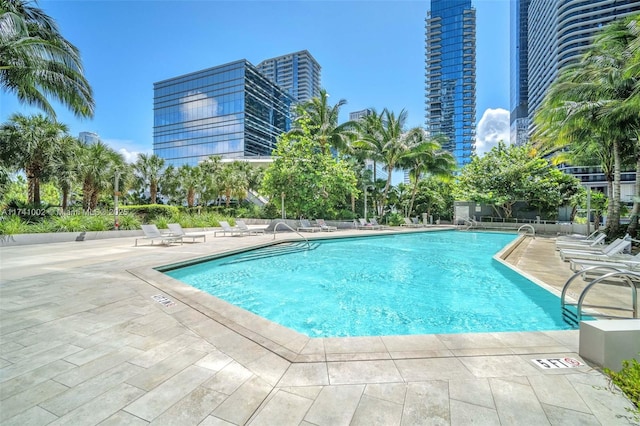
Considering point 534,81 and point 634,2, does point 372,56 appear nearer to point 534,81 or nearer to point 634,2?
point 634,2

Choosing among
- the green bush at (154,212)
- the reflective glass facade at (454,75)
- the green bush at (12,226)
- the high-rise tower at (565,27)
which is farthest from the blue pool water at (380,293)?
the reflective glass facade at (454,75)

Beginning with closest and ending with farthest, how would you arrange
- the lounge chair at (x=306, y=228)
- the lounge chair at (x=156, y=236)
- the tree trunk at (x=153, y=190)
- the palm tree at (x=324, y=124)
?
the lounge chair at (x=156, y=236)
the lounge chair at (x=306, y=228)
the palm tree at (x=324, y=124)
the tree trunk at (x=153, y=190)

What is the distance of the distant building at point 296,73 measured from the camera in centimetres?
9144

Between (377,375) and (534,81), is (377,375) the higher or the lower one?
the lower one

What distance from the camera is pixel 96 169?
19375 millimetres

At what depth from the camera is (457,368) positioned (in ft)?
8.10

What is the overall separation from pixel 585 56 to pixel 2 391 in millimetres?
19992

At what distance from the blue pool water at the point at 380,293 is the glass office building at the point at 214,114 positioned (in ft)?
152

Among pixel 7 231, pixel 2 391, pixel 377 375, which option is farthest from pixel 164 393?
pixel 7 231

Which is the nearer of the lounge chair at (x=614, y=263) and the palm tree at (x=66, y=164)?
the lounge chair at (x=614, y=263)

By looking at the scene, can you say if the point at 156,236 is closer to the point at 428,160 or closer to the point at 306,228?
the point at 306,228

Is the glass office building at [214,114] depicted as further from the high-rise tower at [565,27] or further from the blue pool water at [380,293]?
the high-rise tower at [565,27]

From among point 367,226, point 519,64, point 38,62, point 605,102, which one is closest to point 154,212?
point 38,62

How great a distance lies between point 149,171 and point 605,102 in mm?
31885
